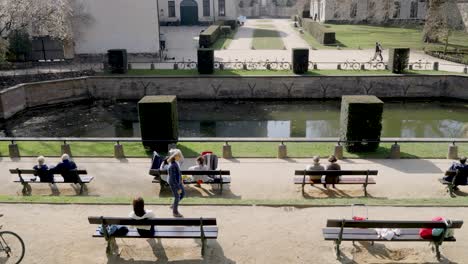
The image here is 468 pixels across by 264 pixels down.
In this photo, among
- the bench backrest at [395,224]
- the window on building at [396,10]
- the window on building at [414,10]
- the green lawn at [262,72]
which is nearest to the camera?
the bench backrest at [395,224]

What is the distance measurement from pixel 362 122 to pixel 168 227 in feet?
28.1

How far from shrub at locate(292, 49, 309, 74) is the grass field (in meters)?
10.9

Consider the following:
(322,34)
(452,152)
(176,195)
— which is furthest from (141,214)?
(322,34)

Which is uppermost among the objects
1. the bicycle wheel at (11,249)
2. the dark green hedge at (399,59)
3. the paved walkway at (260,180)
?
the dark green hedge at (399,59)

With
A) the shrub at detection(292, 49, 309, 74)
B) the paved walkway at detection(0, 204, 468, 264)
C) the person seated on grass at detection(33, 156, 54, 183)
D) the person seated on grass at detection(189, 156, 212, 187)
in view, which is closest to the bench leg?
the person seated on grass at detection(33, 156, 54, 183)

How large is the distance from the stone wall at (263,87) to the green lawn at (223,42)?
40.1ft

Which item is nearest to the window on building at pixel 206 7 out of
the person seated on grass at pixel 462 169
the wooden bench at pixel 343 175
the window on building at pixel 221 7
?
the window on building at pixel 221 7

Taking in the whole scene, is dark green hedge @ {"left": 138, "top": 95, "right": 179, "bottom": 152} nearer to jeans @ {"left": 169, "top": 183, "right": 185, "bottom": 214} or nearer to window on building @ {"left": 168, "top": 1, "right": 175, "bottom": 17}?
jeans @ {"left": 169, "top": 183, "right": 185, "bottom": 214}

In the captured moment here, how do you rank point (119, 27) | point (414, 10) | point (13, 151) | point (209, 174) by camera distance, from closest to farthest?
point (209, 174)
point (13, 151)
point (119, 27)
point (414, 10)

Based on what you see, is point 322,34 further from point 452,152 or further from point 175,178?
point 175,178

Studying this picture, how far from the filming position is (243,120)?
23078 mm

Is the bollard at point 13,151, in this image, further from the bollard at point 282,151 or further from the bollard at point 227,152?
the bollard at point 282,151

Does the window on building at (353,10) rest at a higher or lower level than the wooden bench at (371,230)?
higher

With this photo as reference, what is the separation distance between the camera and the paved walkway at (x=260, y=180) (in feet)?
36.4
